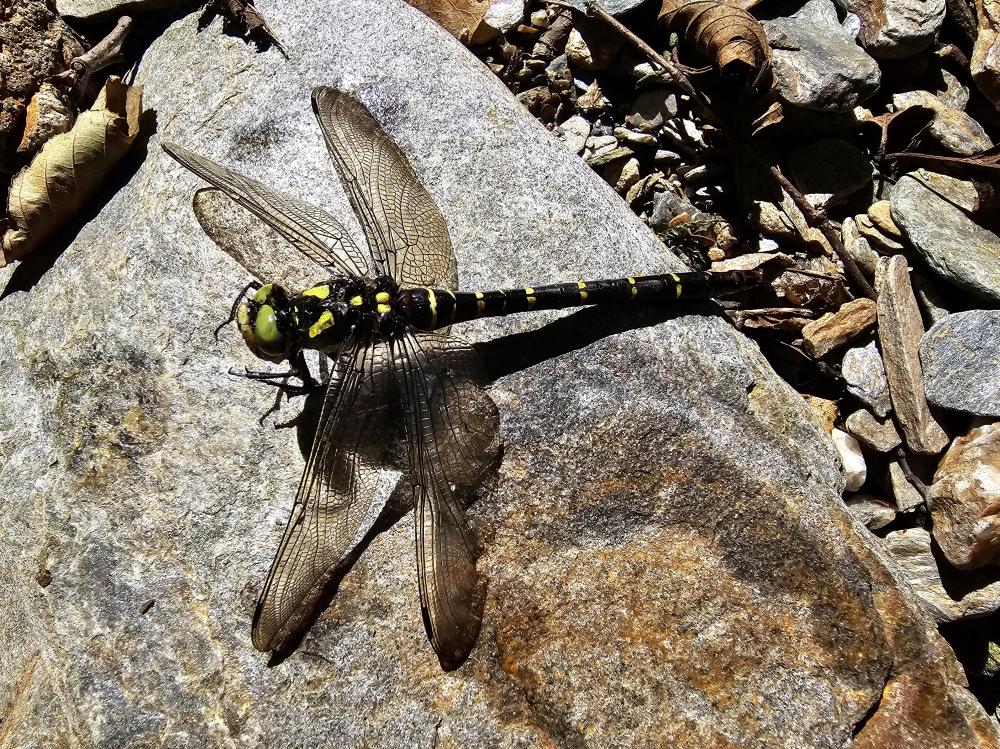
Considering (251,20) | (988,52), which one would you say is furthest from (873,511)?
(251,20)

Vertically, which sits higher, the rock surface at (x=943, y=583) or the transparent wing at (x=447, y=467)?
the transparent wing at (x=447, y=467)

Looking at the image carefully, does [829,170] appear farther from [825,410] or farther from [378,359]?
[378,359]

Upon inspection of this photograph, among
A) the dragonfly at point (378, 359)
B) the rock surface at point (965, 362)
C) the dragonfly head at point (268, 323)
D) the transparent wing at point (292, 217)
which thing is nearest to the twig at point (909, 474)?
the rock surface at point (965, 362)

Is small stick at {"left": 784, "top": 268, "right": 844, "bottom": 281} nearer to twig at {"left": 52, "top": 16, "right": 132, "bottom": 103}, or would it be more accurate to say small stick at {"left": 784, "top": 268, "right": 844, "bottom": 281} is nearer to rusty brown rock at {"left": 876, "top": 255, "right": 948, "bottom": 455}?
rusty brown rock at {"left": 876, "top": 255, "right": 948, "bottom": 455}

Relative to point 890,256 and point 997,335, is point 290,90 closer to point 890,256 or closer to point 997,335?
point 890,256

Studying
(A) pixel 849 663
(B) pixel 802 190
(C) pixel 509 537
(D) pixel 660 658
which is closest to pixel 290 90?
(C) pixel 509 537

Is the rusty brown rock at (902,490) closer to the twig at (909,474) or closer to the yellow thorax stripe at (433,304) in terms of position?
the twig at (909,474)
